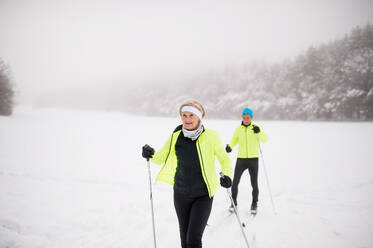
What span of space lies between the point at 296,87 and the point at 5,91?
43531mm

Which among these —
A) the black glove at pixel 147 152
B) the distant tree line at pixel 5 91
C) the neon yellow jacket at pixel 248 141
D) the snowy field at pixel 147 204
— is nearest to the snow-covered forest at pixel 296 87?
the snowy field at pixel 147 204

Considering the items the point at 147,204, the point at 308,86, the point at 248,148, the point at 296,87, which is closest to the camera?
the point at 248,148

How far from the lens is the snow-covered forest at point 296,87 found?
22.7 meters

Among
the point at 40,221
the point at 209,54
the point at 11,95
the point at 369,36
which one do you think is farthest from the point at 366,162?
the point at 209,54

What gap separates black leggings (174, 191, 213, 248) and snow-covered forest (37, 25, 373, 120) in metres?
27.8

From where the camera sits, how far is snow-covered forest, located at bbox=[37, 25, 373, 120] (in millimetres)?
22703

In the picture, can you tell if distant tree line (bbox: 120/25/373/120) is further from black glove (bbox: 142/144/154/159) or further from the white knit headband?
black glove (bbox: 142/144/154/159)

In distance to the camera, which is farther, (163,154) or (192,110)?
(163,154)

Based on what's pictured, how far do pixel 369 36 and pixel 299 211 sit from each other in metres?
33.1

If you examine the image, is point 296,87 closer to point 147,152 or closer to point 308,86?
point 308,86

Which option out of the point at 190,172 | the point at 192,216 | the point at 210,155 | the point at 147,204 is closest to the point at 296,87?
the point at 147,204

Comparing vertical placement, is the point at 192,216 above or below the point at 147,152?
below

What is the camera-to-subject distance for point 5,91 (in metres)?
23.1

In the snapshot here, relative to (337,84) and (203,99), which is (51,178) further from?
(203,99)
